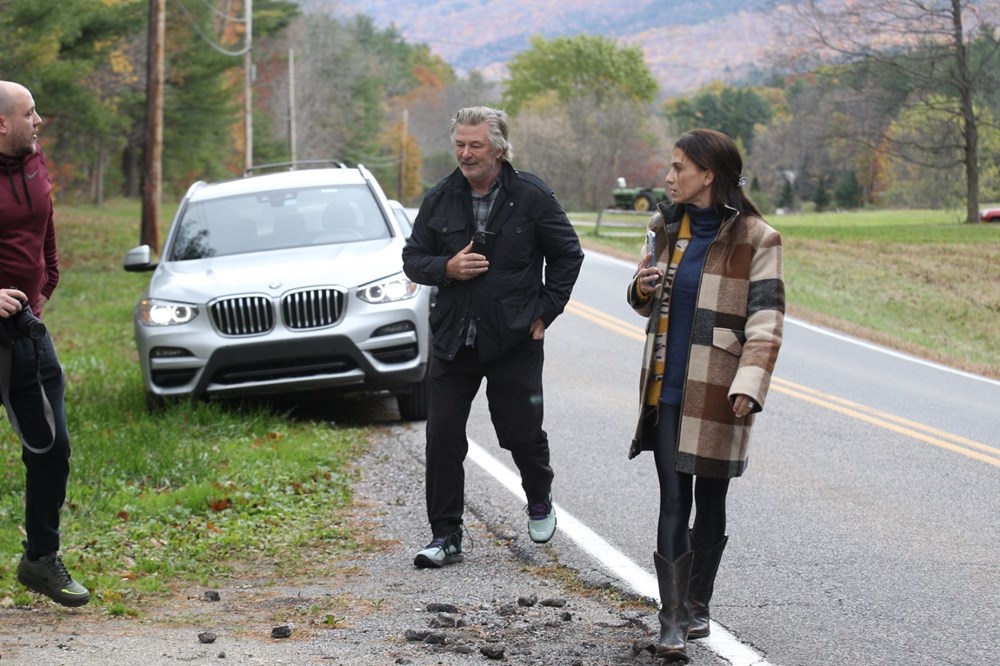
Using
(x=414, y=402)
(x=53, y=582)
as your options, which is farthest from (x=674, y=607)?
(x=414, y=402)

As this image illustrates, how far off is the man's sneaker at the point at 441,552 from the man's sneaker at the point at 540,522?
35 cm

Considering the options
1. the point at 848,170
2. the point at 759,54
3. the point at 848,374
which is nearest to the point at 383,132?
Result: the point at 848,170

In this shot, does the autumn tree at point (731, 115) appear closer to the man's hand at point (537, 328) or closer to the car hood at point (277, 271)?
the car hood at point (277, 271)

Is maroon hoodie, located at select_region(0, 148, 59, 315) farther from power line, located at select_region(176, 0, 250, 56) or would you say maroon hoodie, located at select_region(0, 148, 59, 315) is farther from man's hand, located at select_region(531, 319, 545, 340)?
power line, located at select_region(176, 0, 250, 56)

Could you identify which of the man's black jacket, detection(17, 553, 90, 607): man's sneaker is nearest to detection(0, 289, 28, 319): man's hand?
detection(17, 553, 90, 607): man's sneaker

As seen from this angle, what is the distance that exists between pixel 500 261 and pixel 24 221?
6.80 ft

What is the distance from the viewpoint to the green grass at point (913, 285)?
1950 centimetres

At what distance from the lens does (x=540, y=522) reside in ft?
22.3

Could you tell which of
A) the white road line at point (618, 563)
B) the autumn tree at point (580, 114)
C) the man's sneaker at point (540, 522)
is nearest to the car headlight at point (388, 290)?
the white road line at point (618, 563)

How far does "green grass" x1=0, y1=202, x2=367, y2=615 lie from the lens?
6.65 metres

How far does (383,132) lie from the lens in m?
117

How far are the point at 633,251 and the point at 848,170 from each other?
34.0m

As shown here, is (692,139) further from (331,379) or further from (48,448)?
(331,379)

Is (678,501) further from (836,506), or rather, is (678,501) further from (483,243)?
(836,506)
